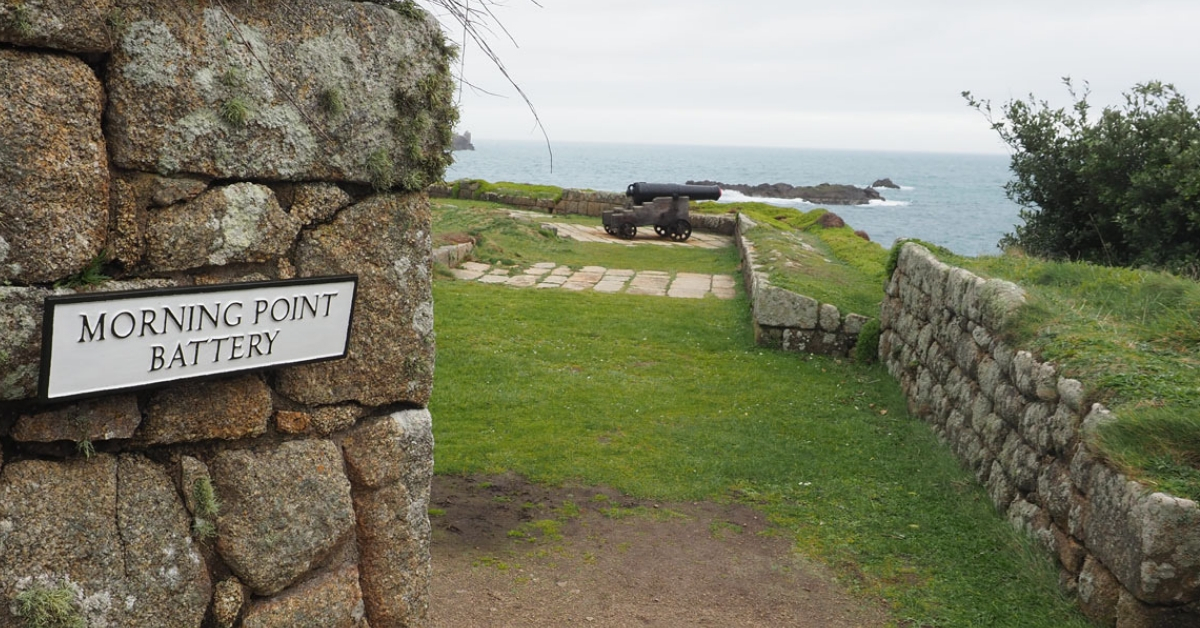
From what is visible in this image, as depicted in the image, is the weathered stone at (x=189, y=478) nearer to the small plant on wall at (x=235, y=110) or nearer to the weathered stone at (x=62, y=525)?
the weathered stone at (x=62, y=525)

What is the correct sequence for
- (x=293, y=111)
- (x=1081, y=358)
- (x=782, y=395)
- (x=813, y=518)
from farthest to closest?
(x=782, y=395), (x=813, y=518), (x=1081, y=358), (x=293, y=111)

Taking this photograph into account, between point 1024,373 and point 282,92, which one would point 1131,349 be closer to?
point 1024,373

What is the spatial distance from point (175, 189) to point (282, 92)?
1.20 feet

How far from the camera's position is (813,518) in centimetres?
621

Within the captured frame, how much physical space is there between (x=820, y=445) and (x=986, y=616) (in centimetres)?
278

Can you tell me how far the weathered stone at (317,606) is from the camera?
2793mm

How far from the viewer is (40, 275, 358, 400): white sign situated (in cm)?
221

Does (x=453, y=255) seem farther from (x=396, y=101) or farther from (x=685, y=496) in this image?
(x=396, y=101)

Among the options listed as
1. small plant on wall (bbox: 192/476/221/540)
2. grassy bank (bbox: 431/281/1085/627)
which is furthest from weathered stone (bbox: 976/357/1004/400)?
small plant on wall (bbox: 192/476/221/540)

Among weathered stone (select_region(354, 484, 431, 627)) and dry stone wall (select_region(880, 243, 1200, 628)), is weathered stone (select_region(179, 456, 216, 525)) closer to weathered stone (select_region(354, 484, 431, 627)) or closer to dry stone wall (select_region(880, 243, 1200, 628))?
weathered stone (select_region(354, 484, 431, 627))

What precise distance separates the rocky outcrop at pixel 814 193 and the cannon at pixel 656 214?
6235 cm

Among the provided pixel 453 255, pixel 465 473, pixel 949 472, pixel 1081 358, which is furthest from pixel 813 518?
pixel 453 255

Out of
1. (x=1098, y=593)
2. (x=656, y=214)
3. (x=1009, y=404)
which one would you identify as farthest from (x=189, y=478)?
(x=656, y=214)

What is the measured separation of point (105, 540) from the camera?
244cm
